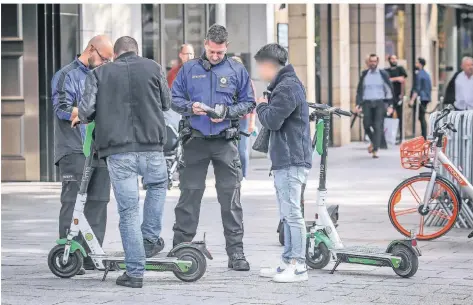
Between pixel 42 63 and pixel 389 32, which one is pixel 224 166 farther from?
pixel 389 32

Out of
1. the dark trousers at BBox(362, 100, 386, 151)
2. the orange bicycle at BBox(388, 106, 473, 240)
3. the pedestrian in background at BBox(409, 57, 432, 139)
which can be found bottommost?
the orange bicycle at BBox(388, 106, 473, 240)

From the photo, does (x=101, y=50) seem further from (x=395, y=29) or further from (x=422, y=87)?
(x=395, y=29)

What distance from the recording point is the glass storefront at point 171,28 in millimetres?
20922

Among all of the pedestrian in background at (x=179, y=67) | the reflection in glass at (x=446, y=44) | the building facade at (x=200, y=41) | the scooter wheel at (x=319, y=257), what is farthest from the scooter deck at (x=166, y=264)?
the reflection in glass at (x=446, y=44)

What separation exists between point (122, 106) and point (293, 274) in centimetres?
167

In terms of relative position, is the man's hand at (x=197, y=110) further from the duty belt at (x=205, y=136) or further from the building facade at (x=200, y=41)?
the building facade at (x=200, y=41)

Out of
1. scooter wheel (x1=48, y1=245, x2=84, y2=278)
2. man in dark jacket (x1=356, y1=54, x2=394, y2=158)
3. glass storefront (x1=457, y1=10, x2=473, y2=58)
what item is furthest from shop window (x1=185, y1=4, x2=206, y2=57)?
glass storefront (x1=457, y1=10, x2=473, y2=58)

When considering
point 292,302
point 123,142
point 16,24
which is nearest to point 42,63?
point 16,24

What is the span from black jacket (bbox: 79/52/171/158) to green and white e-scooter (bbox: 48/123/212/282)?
→ 33 centimetres

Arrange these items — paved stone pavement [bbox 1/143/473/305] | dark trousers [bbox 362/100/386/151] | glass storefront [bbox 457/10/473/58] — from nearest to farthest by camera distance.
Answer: paved stone pavement [bbox 1/143/473/305], dark trousers [bbox 362/100/386/151], glass storefront [bbox 457/10/473/58]

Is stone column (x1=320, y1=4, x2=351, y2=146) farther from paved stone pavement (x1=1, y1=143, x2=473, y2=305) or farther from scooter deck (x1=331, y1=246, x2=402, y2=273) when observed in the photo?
scooter deck (x1=331, y1=246, x2=402, y2=273)

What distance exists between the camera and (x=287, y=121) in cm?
930

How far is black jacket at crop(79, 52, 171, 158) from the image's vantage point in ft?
29.3

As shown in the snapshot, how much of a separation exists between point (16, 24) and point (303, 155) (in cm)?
959
